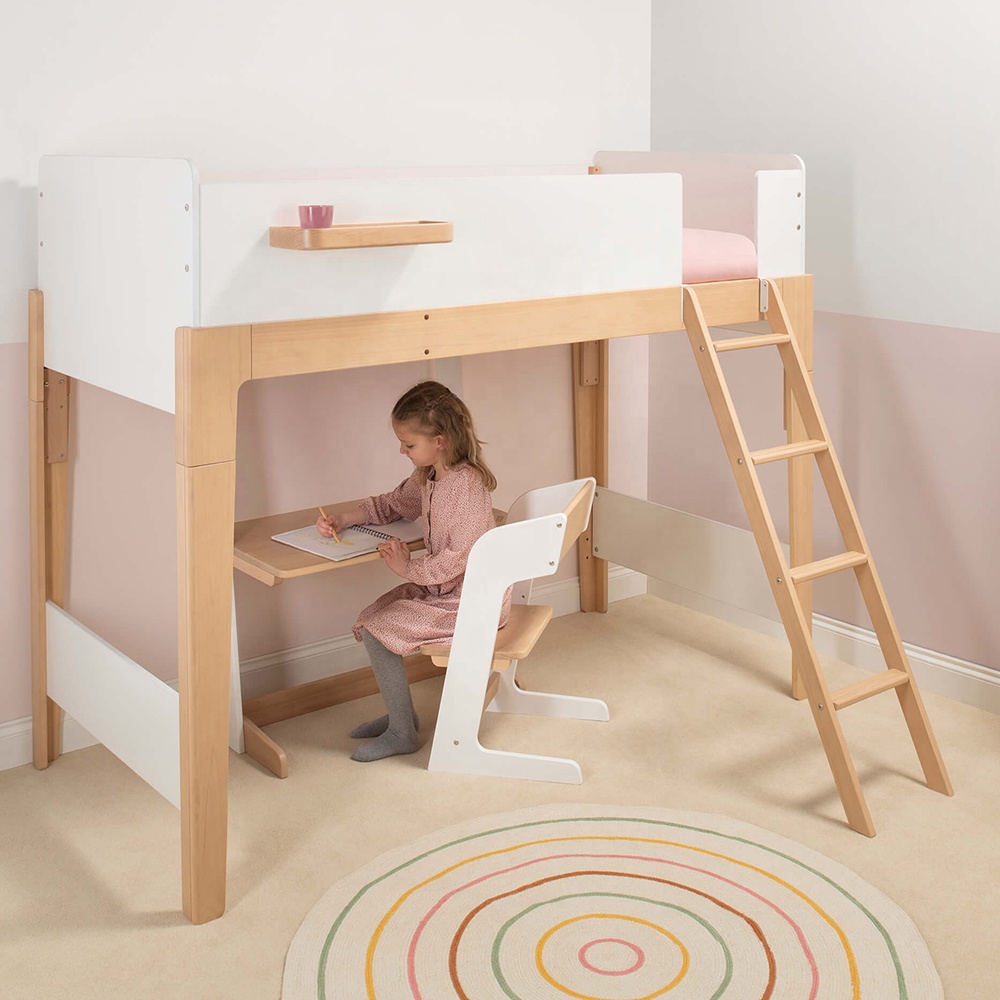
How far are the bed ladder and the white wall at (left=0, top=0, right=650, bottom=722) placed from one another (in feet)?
3.04

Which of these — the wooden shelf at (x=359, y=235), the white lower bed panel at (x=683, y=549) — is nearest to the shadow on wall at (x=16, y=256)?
the wooden shelf at (x=359, y=235)

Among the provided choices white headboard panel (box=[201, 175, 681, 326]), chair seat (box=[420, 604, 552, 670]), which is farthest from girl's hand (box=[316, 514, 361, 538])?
white headboard panel (box=[201, 175, 681, 326])

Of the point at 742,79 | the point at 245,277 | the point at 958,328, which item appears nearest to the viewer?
the point at 245,277

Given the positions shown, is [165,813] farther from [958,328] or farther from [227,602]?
[958,328]

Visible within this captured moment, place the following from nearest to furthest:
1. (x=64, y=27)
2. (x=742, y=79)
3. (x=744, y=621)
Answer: (x=64, y=27), (x=742, y=79), (x=744, y=621)

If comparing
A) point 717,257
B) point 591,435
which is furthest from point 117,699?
point 591,435

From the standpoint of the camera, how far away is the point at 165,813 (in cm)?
249

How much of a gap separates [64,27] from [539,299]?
1.16 metres

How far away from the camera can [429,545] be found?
2.74 metres

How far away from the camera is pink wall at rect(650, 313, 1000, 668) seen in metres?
2.87

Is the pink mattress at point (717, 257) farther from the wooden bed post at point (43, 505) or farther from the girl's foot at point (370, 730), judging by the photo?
the wooden bed post at point (43, 505)

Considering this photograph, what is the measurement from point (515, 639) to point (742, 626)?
1118mm

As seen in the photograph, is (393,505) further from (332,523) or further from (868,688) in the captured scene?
(868,688)

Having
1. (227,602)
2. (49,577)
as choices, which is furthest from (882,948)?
(49,577)
